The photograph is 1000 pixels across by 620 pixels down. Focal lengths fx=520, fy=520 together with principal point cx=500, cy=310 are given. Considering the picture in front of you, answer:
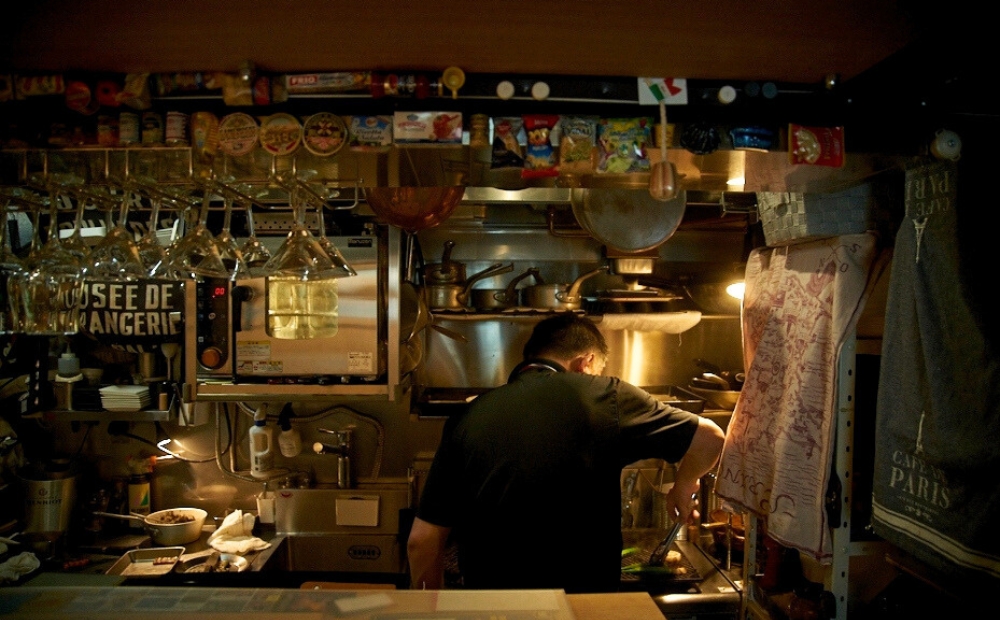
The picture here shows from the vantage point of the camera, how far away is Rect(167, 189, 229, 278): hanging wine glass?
135cm

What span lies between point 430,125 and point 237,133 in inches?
17.2

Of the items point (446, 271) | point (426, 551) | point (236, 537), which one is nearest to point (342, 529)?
point (236, 537)

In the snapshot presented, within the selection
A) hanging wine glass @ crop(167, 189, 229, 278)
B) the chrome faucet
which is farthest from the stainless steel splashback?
hanging wine glass @ crop(167, 189, 229, 278)

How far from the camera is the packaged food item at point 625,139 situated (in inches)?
45.6

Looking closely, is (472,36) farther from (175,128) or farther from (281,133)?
(175,128)

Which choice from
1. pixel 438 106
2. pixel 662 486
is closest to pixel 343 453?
pixel 662 486

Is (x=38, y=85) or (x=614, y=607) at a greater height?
(x=38, y=85)

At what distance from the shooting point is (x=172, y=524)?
2.87 meters

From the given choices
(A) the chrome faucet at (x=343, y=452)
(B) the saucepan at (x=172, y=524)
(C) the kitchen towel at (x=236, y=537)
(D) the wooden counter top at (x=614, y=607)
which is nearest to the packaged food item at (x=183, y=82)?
(D) the wooden counter top at (x=614, y=607)

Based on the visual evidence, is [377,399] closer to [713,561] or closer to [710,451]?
[710,451]

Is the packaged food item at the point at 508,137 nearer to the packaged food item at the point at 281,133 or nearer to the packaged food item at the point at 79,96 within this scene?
the packaged food item at the point at 281,133

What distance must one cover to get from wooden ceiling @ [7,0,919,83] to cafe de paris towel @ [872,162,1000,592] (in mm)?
462

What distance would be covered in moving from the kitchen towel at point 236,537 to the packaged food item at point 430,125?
260 centimetres

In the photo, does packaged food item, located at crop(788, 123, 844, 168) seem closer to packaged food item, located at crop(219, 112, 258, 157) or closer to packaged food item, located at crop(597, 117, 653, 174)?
packaged food item, located at crop(597, 117, 653, 174)
